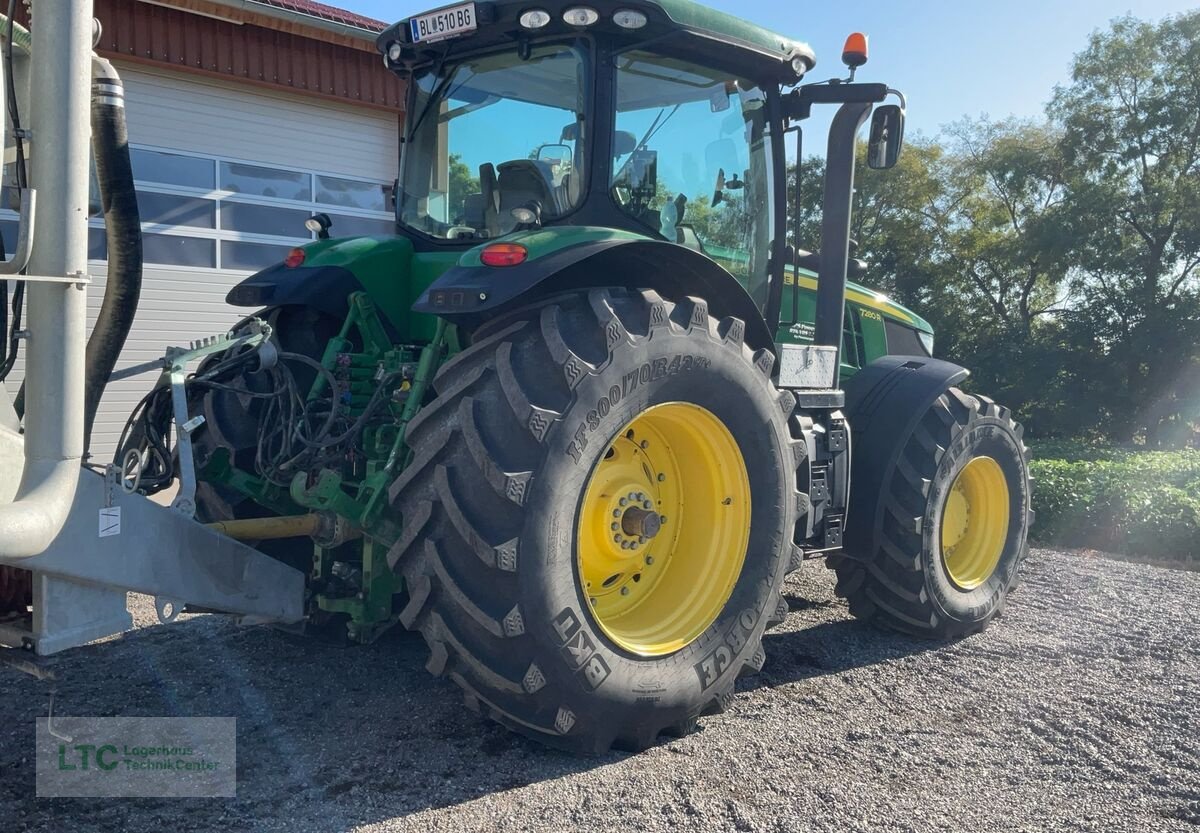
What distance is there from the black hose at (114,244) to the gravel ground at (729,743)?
122cm

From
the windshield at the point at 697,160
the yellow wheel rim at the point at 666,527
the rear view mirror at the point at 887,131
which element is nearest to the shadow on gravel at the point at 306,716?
the yellow wheel rim at the point at 666,527

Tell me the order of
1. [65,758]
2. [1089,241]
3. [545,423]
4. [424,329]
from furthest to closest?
[1089,241] < [424,329] < [65,758] < [545,423]

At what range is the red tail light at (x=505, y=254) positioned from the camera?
302 centimetres

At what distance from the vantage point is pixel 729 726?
11.4ft

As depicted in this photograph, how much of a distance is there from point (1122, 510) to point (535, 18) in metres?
6.90

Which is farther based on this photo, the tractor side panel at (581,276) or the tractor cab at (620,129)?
the tractor cab at (620,129)

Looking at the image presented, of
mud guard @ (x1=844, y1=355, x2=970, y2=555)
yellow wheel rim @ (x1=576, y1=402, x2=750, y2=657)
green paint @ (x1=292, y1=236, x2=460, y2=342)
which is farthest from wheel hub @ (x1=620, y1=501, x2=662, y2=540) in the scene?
mud guard @ (x1=844, y1=355, x2=970, y2=555)

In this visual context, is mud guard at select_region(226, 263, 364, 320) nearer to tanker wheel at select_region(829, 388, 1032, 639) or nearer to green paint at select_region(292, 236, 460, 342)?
green paint at select_region(292, 236, 460, 342)

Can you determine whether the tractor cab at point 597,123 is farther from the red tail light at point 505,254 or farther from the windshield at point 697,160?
the red tail light at point 505,254

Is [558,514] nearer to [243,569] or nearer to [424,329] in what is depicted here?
[243,569]

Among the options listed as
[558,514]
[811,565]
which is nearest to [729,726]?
[558,514]

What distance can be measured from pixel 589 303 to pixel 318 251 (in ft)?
5.20

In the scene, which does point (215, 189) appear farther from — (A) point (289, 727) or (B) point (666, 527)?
(B) point (666, 527)

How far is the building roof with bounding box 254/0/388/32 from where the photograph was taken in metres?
9.68
